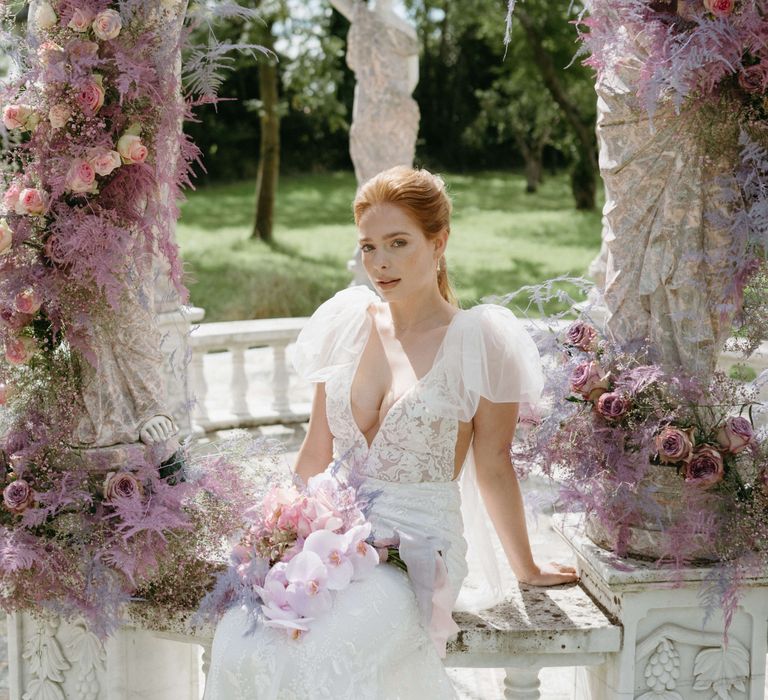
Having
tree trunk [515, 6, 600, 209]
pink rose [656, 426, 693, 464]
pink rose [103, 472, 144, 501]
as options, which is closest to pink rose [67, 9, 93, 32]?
pink rose [103, 472, 144, 501]

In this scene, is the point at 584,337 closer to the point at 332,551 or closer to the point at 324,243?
the point at 332,551

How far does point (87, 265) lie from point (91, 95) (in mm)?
440

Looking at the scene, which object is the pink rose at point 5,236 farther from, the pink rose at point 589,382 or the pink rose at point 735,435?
the pink rose at point 735,435

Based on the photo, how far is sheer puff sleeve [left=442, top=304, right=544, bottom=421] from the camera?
2.82 meters

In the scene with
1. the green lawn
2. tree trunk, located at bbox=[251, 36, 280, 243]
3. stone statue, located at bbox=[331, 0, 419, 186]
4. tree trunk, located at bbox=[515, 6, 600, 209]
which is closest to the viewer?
stone statue, located at bbox=[331, 0, 419, 186]

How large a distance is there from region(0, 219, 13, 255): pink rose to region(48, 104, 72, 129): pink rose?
0.97 ft

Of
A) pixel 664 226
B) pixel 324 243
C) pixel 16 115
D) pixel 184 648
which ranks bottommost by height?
pixel 184 648


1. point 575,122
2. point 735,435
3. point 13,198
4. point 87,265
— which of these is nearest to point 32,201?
point 13,198

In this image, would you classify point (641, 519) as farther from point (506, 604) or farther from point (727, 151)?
point (727, 151)

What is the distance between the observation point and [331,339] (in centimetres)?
318

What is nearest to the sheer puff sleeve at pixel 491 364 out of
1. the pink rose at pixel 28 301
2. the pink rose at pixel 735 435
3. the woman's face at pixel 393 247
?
the woman's face at pixel 393 247

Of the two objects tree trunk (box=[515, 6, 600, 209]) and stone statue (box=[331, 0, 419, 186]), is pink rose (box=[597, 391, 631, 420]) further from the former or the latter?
tree trunk (box=[515, 6, 600, 209])

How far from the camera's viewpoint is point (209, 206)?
20.1 meters

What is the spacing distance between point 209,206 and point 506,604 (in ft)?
58.8
